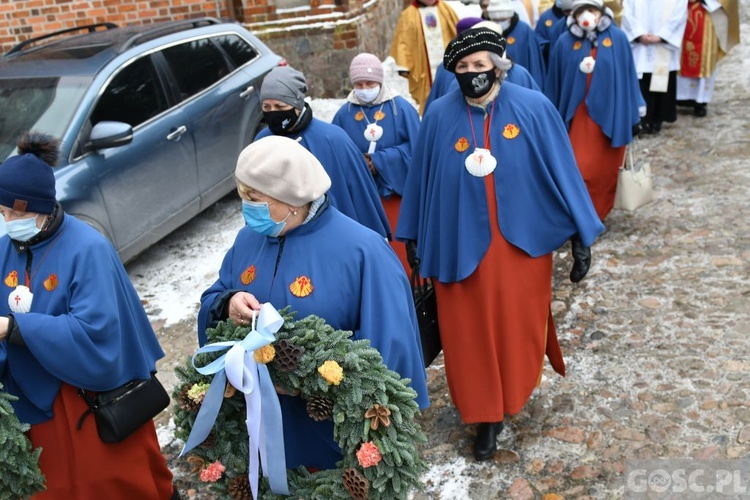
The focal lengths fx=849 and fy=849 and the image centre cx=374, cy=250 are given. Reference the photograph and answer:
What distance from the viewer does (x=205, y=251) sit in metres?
7.61

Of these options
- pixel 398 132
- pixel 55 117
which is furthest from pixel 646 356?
pixel 55 117

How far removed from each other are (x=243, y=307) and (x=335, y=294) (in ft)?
1.07

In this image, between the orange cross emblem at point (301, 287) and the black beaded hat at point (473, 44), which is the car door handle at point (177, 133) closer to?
the black beaded hat at point (473, 44)

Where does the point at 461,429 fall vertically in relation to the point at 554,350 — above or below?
below

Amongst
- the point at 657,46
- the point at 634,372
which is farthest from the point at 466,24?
the point at 657,46

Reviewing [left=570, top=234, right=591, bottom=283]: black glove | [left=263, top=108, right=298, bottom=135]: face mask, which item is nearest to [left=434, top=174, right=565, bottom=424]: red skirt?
[left=570, top=234, right=591, bottom=283]: black glove

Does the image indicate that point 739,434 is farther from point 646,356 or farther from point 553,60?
point 553,60

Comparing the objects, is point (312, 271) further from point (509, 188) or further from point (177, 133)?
point (177, 133)

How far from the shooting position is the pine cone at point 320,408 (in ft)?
9.32

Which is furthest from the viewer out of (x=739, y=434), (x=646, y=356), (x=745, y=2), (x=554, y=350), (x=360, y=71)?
(x=745, y=2)

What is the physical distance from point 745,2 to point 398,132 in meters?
14.7

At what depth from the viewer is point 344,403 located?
2.75m

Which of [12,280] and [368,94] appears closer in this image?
[12,280]

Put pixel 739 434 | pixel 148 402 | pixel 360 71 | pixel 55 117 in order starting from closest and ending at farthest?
pixel 148 402 < pixel 739 434 < pixel 360 71 < pixel 55 117
